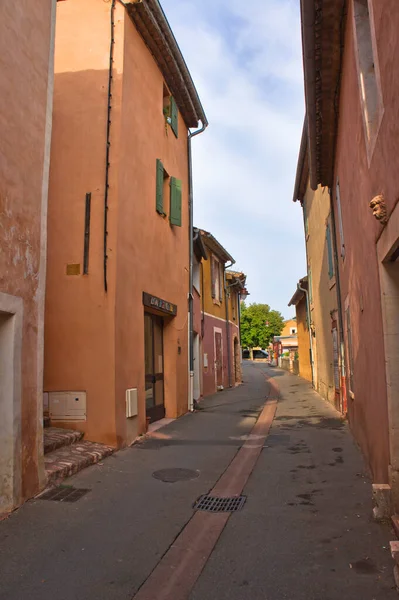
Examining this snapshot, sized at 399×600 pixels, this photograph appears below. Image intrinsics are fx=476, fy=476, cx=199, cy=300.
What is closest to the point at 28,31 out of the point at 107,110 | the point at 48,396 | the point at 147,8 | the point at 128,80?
the point at 107,110

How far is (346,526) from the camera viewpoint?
13.5ft

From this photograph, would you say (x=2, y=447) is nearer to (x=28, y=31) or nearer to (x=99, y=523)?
(x=99, y=523)

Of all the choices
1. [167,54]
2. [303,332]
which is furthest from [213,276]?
[167,54]

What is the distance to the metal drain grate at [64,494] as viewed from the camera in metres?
4.87

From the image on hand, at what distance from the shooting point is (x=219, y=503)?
4918 millimetres

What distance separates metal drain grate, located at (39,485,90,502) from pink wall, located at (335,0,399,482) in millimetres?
3088

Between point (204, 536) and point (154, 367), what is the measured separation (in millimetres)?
6189

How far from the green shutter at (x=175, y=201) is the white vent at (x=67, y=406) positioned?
16.7 feet

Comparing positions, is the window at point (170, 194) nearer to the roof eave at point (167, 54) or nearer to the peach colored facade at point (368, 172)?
the roof eave at point (167, 54)

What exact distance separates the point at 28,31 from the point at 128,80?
11.2ft

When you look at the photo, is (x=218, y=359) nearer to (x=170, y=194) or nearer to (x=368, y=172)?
(x=170, y=194)

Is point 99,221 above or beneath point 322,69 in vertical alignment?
beneath

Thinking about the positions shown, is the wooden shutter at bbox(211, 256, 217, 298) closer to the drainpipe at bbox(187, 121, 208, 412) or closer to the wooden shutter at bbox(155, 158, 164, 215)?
the drainpipe at bbox(187, 121, 208, 412)

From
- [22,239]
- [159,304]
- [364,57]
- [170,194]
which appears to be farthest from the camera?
[170,194]
